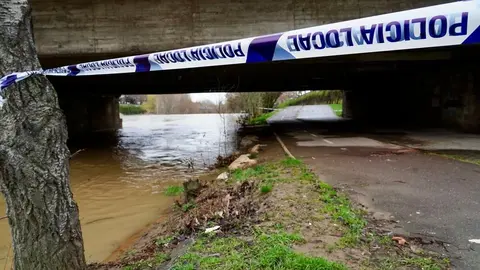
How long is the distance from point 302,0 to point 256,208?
7.86 meters

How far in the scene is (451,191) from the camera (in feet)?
15.9

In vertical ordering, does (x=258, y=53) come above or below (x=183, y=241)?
above

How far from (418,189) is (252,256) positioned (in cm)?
313

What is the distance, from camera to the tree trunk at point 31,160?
2.48 meters

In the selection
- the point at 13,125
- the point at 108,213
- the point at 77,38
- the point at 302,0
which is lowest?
the point at 108,213

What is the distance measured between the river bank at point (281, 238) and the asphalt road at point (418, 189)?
247 millimetres

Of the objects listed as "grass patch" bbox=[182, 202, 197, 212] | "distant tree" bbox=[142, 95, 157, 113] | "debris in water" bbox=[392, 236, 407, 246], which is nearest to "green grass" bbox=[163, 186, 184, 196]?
"grass patch" bbox=[182, 202, 197, 212]

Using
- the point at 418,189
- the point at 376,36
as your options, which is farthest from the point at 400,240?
the point at 376,36

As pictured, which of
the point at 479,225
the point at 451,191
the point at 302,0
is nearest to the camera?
the point at 479,225

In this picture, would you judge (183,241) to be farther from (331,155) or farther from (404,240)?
(331,155)

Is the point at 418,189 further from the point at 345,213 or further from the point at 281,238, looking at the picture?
the point at 281,238

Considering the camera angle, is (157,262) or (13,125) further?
(157,262)

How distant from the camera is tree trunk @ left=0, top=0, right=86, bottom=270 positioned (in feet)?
8.15

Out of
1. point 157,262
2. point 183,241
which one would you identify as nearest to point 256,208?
point 183,241
